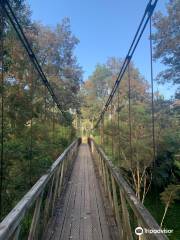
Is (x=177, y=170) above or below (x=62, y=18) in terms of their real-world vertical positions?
below

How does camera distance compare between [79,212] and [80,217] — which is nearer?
[80,217]

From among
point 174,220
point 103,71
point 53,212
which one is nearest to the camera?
point 53,212

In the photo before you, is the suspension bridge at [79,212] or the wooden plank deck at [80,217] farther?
the wooden plank deck at [80,217]

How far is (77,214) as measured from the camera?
368cm

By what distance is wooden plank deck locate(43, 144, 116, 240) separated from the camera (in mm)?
2965

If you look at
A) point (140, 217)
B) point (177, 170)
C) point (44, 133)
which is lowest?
point (177, 170)

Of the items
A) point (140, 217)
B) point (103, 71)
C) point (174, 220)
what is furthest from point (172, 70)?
point (103, 71)

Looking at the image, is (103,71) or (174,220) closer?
(174,220)

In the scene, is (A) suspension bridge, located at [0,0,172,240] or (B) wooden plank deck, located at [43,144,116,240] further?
(B) wooden plank deck, located at [43,144,116,240]

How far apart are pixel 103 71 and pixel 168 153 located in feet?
106

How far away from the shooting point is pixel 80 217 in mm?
3559

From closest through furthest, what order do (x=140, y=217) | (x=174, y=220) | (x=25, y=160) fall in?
(x=140, y=217), (x=25, y=160), (x=174, y=220)

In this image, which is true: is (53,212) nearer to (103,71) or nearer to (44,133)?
(44,133)

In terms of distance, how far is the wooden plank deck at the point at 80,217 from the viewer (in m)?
2.96
